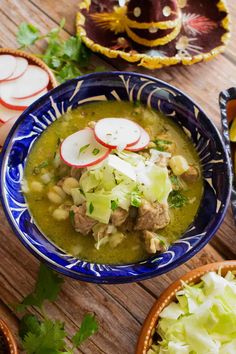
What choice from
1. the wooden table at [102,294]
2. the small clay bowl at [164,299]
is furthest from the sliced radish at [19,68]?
the small clay bowl at [164,299]

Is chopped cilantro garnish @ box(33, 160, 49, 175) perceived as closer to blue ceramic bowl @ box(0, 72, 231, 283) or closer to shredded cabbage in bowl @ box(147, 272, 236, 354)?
blue ceramic bowl @ box(0, 72, 231, 283)

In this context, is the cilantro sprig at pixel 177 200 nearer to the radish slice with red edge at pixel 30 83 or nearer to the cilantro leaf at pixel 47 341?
the cilantro leaf at pixel 47 341

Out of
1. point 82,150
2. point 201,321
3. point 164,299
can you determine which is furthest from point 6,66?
point 201,321

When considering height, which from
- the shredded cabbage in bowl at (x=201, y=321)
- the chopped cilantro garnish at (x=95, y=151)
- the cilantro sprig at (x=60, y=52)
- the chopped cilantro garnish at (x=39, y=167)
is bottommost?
the shredded cabbage in bowl at (x=201, y=321)

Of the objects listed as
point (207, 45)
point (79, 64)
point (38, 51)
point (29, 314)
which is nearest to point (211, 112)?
point (207, 45)

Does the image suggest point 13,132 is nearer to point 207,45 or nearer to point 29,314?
point 29,314

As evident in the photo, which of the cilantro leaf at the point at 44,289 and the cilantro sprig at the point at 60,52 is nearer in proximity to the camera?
the cilantro leaf at the point at 44,289

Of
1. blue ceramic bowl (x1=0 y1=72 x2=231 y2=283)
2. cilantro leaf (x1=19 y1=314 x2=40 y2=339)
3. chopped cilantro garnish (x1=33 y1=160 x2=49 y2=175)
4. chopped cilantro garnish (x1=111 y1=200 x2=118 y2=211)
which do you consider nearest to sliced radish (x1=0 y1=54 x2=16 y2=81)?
blue ceramic bowl (x1=0 y1=72 x2=231 y2=283)

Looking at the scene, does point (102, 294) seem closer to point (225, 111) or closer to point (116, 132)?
point (116, 132)
